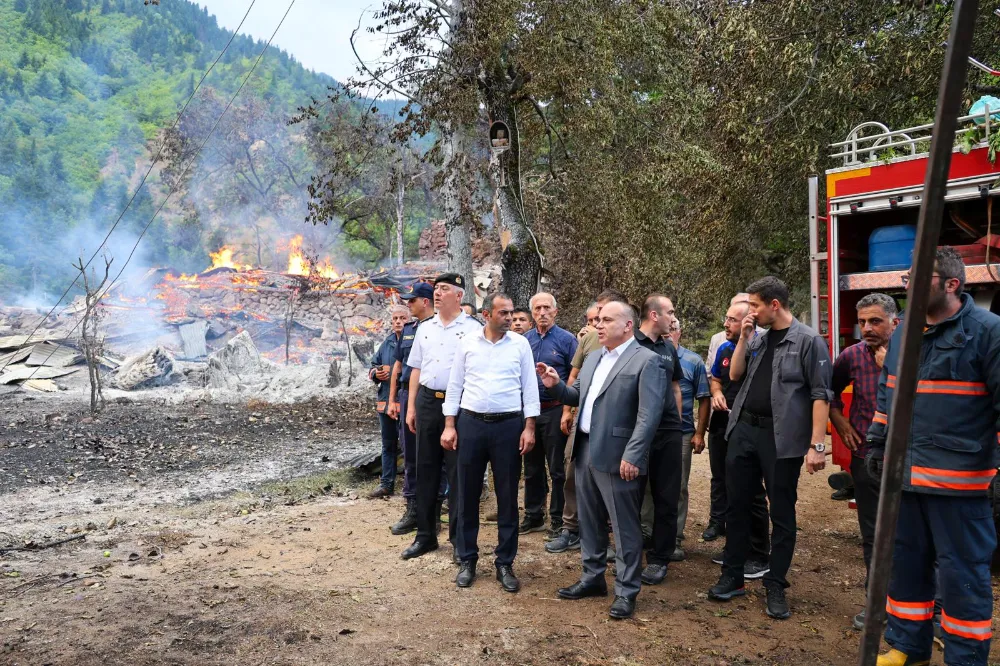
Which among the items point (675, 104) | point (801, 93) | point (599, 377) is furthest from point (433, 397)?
point (675, 104)

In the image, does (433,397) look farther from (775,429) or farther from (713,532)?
(713,532)

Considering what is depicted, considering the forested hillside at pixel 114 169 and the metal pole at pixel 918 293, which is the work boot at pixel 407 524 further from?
the forested hillside at pixel 114 169

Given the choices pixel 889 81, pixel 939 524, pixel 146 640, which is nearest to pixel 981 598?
pixel 939 524

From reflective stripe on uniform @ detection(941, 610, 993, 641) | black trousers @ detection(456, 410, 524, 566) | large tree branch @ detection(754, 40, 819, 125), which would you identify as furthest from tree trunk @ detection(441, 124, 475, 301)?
reflective stripe on uniform @ detection(941, 610, 993, 641)

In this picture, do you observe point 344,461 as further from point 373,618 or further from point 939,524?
point 939,524

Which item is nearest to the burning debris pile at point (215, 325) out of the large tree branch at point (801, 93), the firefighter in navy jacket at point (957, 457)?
the large tree branch at point (801, 93)

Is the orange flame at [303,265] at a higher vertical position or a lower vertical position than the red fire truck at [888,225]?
higher

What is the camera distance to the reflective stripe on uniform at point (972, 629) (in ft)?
11.9

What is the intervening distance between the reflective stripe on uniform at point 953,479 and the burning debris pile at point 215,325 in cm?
1512

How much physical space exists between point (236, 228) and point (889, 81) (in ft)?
136

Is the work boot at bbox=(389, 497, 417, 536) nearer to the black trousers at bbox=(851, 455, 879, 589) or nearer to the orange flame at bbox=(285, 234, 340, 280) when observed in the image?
the black trousers at bbox=(851, 455, 879, 589)

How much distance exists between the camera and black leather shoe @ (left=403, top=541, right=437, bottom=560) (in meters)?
6.16

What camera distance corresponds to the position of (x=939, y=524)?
12.2 feet

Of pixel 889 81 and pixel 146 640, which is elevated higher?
pixel 889 81
